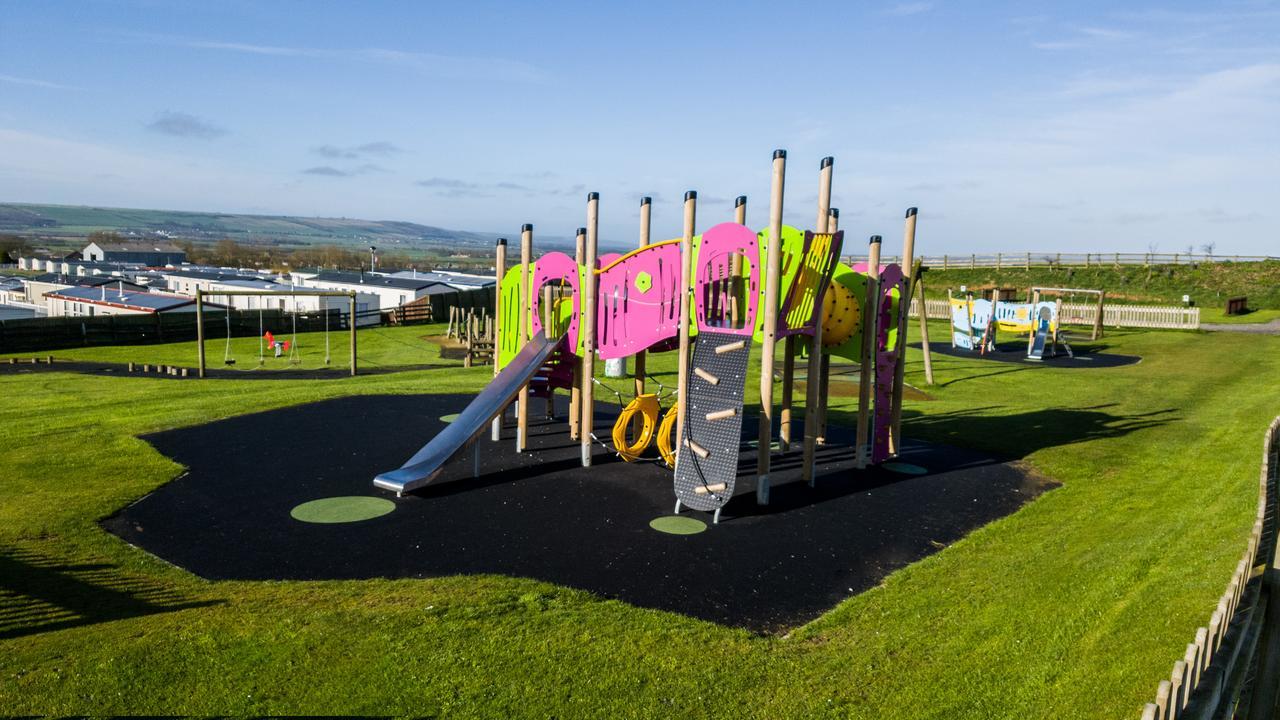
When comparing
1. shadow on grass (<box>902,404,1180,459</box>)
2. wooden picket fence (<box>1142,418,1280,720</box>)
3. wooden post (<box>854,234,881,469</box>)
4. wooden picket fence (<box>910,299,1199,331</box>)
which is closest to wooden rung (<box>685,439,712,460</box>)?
wooden post (<box>854,234,881,469</box>)

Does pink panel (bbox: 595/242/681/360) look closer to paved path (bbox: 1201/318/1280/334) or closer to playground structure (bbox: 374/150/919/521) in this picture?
playground structure (bbox: 374/150/919/521)

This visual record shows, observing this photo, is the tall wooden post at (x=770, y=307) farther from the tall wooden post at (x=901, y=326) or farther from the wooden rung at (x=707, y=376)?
the tall wooden post at (x=901, y=326)

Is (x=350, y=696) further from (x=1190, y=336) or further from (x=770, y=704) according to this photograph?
(x=1190, y=336)

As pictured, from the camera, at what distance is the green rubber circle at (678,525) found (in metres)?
11.1

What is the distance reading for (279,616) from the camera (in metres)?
7.95

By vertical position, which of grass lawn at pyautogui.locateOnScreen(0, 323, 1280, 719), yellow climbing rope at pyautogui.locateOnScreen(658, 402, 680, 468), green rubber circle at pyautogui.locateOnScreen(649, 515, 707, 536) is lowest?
green rubber circle at pyautogui.locateOnScreen(649, 515, 707, 536)

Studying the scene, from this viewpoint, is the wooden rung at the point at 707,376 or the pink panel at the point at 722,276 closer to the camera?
the wooden rung at the point at 707,376

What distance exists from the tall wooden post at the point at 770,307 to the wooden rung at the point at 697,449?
31.4 inches

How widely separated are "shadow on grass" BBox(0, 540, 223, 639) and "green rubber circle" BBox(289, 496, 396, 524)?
2.56 metres

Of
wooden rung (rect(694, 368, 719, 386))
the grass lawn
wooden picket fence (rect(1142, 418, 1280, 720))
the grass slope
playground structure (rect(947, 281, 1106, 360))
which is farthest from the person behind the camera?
the grass slope

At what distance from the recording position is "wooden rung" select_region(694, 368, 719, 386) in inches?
479

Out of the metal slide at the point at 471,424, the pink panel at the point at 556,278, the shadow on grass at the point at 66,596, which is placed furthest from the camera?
the pink panel at the point at 556,278

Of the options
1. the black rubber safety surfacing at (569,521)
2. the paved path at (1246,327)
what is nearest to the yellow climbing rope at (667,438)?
the black rubber safety surfacing at (569,521)

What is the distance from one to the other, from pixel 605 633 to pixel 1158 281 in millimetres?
58478
